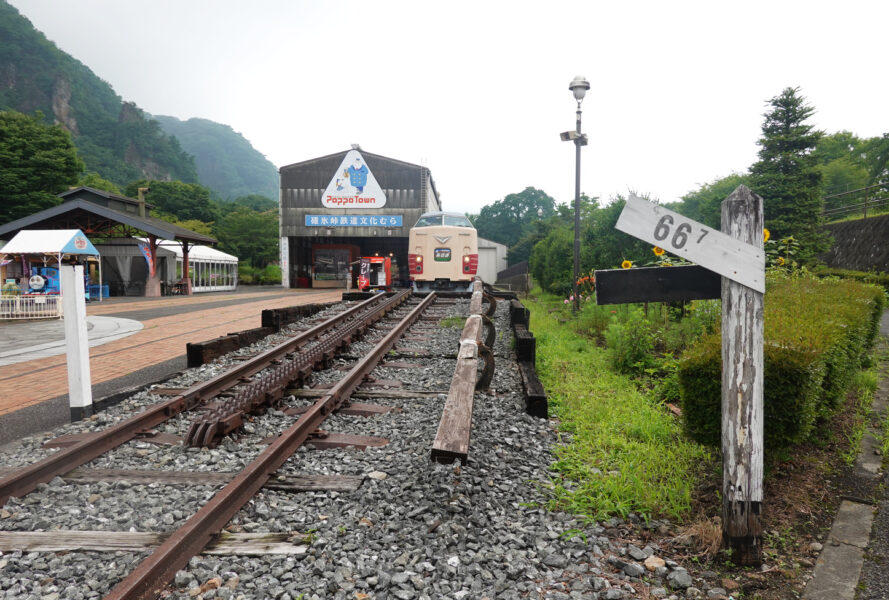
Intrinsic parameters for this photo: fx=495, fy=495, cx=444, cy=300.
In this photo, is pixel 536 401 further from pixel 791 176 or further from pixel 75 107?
pixel 75 107

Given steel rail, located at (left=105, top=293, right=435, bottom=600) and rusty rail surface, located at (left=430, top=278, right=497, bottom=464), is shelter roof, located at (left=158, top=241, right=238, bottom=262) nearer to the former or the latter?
rusty rail surface, located at (left=430, top=278, right=497, bottom=464)

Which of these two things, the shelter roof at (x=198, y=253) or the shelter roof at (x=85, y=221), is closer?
the shelter roof at (x=85, y=221)

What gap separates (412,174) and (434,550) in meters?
26.2

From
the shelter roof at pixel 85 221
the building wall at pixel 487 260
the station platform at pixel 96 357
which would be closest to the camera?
the station platform at pixel 96 357

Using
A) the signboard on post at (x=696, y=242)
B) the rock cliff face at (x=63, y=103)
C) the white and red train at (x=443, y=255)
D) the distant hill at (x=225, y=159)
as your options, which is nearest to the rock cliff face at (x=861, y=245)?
the white and red train at (x=443, y=255)

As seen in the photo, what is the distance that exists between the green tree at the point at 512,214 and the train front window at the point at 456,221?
59170mm

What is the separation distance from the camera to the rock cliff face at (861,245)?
56.4 ft

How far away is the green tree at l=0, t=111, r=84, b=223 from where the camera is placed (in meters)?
36.2

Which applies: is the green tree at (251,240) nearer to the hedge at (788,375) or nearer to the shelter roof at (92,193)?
the shelter roof at (92,193)

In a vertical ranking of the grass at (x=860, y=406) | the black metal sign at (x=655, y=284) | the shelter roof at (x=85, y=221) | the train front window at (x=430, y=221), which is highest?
the shelter roof at (x=85, y=221)

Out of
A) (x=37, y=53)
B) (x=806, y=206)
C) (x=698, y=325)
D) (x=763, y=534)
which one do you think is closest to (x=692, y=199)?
(x=806, y=206)

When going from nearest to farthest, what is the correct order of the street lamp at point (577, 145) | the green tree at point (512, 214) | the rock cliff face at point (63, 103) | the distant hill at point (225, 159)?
A: the street lamp at point (577, 145) < the green tree at point (512, 214) < the rock cliff face at point (63, 103) < the distant hill at point (225, 159)

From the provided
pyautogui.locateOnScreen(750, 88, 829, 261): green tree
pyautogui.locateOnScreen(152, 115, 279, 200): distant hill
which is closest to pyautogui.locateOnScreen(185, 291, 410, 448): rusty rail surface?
pyautogui.locateOnScreen(750, 88, 829, 261): green tree

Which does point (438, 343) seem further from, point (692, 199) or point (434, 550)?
point (692, 199)
